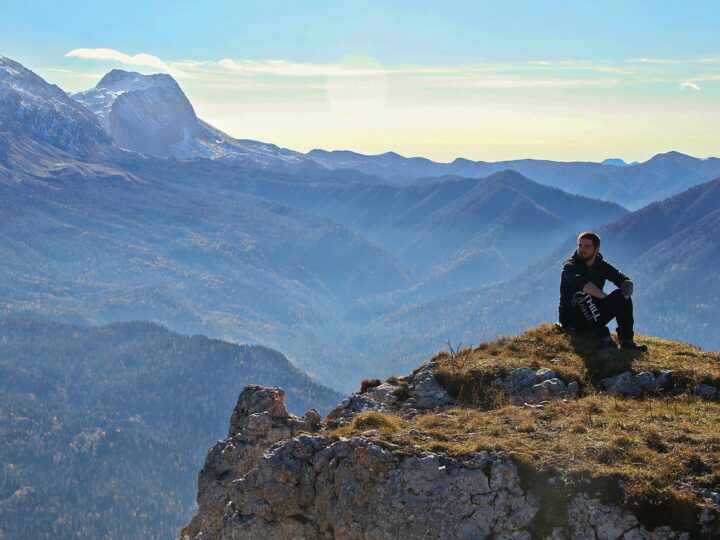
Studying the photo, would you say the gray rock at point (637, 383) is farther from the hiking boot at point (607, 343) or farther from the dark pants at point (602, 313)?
the dark pants at point (602, 313)

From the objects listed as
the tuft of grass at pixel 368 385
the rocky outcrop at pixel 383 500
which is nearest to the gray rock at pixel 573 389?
the rocky outcrop at pixel 383 500

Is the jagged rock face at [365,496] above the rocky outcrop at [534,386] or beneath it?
beneath

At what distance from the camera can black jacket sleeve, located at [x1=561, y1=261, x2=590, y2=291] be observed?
23047 mm

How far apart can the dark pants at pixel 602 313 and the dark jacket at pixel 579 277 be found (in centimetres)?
29

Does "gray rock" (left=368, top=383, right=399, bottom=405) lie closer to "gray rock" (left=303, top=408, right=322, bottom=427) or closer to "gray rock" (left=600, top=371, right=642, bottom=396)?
"gray rock" (left=303, top=408, right=322, bottom=427)

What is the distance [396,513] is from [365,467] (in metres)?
1.15

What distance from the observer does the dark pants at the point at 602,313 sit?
22172 millimetres

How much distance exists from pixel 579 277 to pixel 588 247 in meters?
1.05

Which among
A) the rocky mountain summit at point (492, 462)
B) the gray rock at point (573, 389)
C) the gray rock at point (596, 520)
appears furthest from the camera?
the gray rock at point (573, 389)

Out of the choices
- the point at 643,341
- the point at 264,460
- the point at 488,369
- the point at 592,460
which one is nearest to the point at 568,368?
the point at 488,369

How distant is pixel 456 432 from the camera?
669 inches

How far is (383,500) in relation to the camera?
1534 centimetres

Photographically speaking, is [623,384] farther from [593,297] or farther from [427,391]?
[427,391]

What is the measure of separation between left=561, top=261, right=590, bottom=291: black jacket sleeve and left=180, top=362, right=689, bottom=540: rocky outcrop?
9.29m
